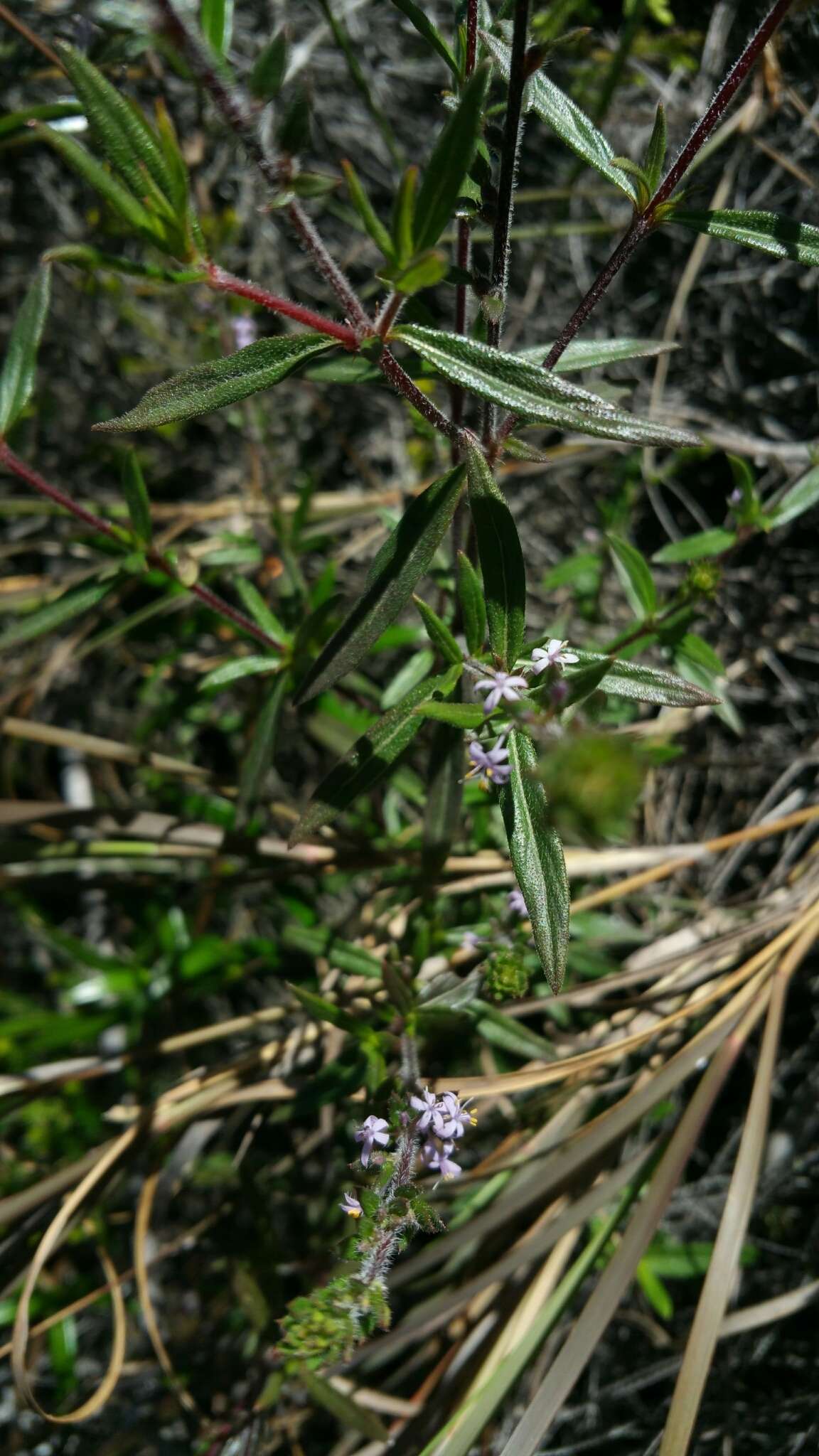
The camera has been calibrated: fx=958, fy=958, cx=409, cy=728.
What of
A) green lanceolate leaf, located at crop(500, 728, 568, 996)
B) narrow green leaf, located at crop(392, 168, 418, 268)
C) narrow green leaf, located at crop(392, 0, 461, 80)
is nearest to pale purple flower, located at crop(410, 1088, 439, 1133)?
green lanceolate leaf, located at crop(500, 728, 568, 996)

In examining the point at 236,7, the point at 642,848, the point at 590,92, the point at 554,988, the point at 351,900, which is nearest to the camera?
the point at 554,988

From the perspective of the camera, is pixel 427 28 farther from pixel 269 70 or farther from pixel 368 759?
pixel 368 759

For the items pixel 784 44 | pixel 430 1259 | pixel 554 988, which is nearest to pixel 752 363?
pixel 784 44

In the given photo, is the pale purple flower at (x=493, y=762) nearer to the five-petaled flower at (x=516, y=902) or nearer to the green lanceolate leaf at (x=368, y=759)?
the green lanceolate leaf at (x=368, y=759)

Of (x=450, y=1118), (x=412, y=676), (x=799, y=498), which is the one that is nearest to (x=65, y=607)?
(x=412, y=676)

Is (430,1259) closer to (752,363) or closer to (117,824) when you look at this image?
(117,824)

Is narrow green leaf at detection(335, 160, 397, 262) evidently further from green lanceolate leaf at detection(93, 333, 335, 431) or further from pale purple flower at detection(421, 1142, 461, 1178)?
pale purple flower at detection(421, 1142, 461, 1178)

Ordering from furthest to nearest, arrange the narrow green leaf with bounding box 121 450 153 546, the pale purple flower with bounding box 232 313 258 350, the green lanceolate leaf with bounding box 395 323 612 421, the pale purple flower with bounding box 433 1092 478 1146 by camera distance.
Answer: the pale purple flower with bounding box 232 313 258 350 → the narrow green leaf with bounding box 121 450 153 546 → the pale purple flower with bounding box 433 1092 478 1146 → the green lanceolate leaf with bounding box 395 323 612 421
